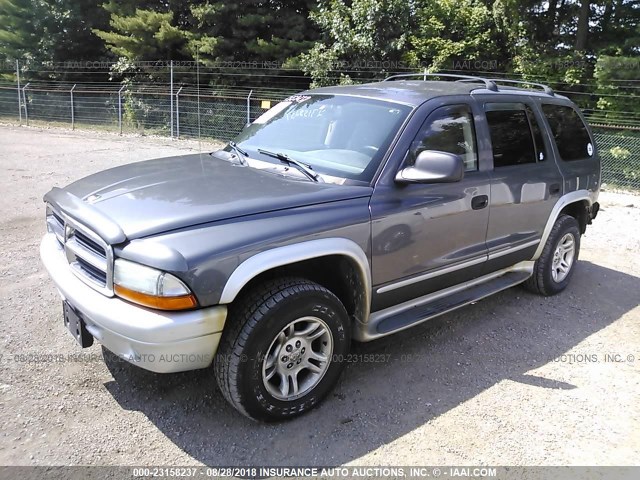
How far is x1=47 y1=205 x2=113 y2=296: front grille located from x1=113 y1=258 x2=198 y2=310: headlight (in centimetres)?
11

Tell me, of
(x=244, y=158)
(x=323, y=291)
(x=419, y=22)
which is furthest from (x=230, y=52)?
(x=323, y=291)

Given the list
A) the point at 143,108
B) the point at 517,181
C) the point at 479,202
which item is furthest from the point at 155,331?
the point at 143,108

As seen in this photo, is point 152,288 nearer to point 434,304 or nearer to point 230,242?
point 230,242

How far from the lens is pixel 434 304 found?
12.0ft

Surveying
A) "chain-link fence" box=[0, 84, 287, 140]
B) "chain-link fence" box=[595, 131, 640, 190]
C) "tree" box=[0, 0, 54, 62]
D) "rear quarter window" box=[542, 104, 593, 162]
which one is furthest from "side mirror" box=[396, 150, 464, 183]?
"tree" box=[0, 0, 54, 62]

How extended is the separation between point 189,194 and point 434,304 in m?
1.84

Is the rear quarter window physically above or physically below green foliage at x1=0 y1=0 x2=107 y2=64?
below

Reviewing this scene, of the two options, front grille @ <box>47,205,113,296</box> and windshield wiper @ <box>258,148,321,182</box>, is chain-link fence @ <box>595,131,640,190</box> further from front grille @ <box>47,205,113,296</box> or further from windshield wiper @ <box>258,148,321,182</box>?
front grille @ <box>47,205,113,296</box>

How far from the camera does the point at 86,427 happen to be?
286 centimetres

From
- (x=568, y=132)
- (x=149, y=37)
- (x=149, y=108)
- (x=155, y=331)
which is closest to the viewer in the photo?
(x=155, y=331)

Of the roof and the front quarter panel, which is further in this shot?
the roof

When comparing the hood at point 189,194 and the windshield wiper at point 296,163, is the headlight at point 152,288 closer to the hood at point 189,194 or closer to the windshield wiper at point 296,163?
the hood at point 189,194

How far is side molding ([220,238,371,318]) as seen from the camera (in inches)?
101

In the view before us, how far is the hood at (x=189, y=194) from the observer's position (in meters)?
2.68
